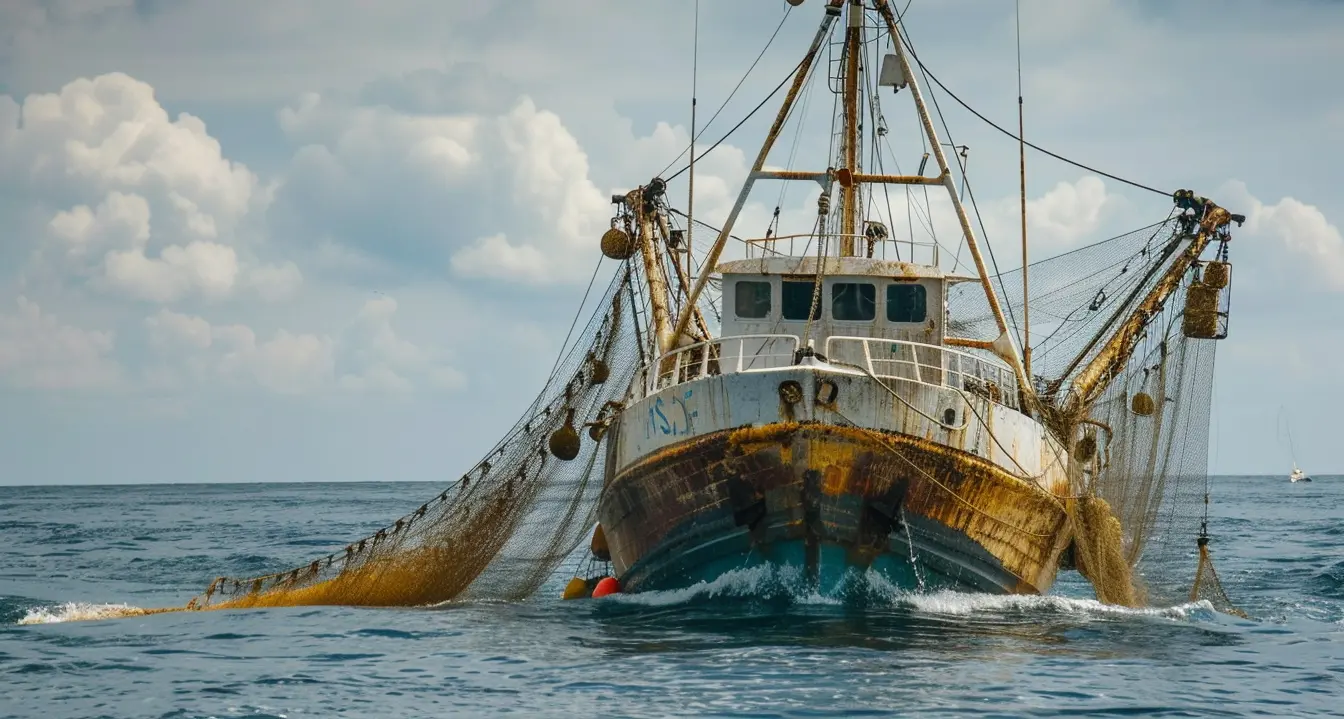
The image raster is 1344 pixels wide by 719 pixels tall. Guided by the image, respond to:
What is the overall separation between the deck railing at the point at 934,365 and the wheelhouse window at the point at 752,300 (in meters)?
1.42

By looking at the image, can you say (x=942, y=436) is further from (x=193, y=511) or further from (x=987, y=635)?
(x=193, y=511)

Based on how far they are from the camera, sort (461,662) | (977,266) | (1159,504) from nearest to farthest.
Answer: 1. (461,662)
2. (977,266)
3. (1159,504)

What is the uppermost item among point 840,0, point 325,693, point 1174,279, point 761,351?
point 840,0

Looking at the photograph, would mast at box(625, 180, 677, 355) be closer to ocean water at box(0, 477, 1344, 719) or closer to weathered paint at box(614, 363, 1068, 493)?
weathered paint at box(614, 363, 1068, 493)

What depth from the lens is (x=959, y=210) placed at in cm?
2294

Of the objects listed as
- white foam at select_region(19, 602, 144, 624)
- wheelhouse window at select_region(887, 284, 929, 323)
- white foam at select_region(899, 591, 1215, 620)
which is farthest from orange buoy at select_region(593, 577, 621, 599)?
white foam at select_region(19, 602, 144, 624)

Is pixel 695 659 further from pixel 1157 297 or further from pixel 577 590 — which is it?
pixel 1157 297

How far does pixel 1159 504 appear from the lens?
91.8ft

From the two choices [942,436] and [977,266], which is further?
[977,266]

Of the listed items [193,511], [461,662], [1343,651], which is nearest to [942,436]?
[1343,651]

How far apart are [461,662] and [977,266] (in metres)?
9.59

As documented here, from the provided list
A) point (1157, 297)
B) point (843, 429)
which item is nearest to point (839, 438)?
point (843, 429)

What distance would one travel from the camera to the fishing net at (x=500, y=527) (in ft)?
80.3

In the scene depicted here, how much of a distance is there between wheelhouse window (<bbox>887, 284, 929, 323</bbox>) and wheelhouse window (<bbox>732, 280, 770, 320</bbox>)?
1.88 metres
